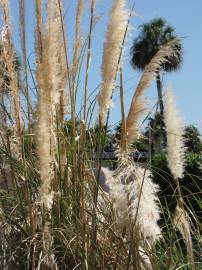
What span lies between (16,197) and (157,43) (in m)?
31.3

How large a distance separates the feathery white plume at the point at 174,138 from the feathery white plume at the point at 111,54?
498 mm

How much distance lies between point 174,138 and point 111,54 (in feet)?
2.08

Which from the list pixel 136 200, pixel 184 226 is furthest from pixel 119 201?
pixel 184 226

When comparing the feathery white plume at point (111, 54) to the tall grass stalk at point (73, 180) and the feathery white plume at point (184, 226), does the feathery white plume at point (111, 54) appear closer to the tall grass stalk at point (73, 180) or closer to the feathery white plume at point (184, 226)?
the tall grass stalk at point (73, 180)

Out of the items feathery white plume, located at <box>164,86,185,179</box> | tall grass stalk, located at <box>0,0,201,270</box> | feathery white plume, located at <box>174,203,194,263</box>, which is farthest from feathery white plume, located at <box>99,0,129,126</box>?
feathery white plume, located at <box>174,203,194,263</box>

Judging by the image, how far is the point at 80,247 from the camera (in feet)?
7.54

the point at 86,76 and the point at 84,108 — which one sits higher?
the point at 86,76

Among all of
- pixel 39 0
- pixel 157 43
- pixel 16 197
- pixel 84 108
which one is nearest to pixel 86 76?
pixel 84 108

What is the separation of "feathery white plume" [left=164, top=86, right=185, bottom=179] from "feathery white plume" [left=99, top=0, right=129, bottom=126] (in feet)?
1.64

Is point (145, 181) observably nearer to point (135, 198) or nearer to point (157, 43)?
point (135, 198)

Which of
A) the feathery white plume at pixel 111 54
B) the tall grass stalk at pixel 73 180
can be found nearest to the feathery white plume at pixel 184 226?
the tall grass stalk at pixel 73 180

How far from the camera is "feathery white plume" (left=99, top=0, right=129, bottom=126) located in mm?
2289

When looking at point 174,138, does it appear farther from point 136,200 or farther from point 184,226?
point 136,200

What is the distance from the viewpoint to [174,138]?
2.70m
